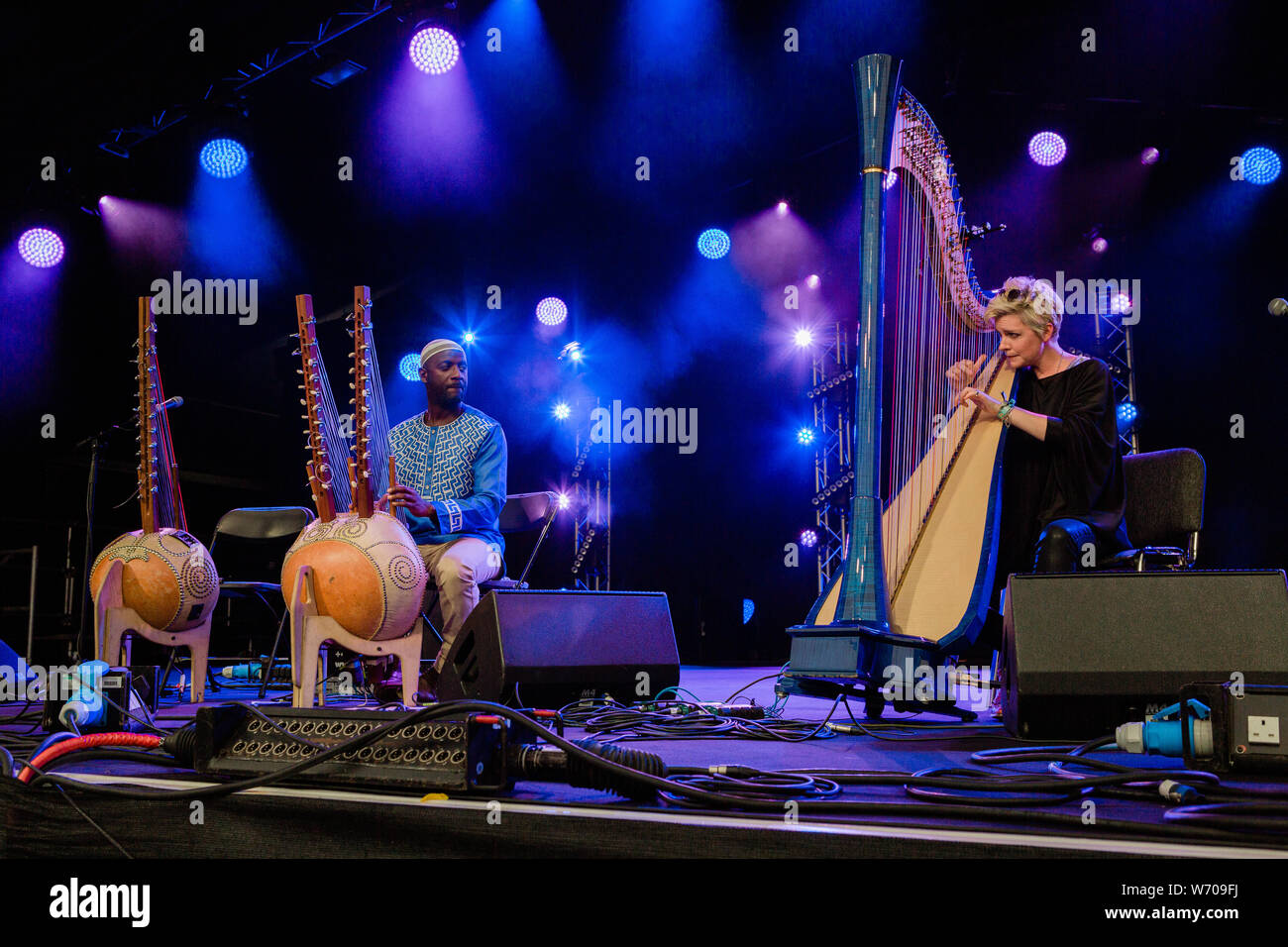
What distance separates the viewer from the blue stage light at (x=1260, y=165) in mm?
6914

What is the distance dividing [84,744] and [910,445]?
7.61ft

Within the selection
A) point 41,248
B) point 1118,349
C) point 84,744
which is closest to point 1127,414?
point 1118,349

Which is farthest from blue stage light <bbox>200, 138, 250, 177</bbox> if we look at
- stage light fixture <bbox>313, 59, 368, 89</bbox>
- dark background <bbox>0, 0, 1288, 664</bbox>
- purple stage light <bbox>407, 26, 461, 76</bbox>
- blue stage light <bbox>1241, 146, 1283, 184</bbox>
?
blue stage light <bbox>1241, 146, 1283, 184</bbox>

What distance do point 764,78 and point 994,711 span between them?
16.8 ft

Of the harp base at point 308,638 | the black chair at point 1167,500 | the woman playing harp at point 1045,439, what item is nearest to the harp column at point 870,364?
the woman playing harp at point 1045,439

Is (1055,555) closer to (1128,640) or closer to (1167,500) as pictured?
(1128,640)

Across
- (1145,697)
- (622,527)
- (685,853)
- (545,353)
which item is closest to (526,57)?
(545,353)

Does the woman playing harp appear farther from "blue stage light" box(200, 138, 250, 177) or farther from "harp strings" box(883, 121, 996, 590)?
"blue stage light" box(200, 138, 250, 177)

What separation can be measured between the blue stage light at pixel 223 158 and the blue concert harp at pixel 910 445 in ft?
15.7

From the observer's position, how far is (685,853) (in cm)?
99

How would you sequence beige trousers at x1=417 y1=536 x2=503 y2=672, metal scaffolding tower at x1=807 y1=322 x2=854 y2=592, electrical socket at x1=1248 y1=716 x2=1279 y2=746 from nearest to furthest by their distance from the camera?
electrical socket at x1=1248 y1=716 x2=1279 y2=746
beige trousers at x1=417 y1=536 x2=503 y2=672
metal scaffolding tower at x1=807 y1=322 x2=854 y2=592

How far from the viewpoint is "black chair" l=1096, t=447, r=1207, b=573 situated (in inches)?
124

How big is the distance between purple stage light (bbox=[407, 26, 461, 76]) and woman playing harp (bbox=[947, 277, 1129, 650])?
4.24 m

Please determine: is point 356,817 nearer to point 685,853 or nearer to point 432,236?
point 685,853
